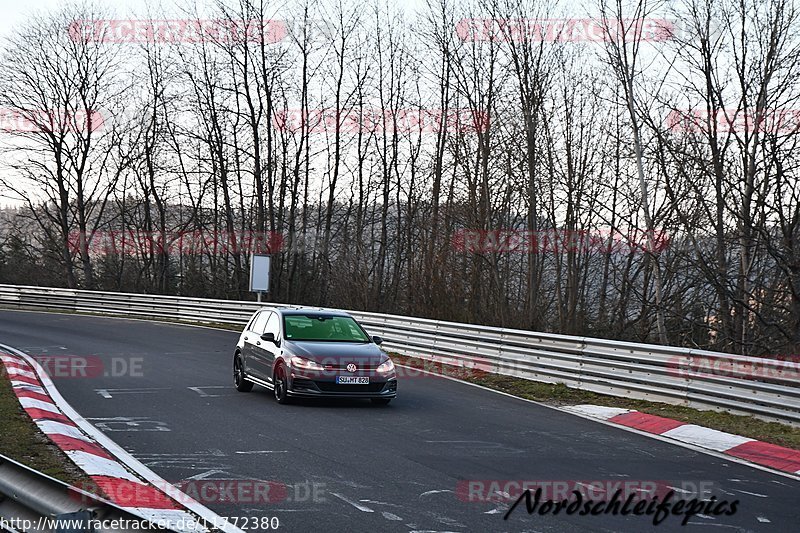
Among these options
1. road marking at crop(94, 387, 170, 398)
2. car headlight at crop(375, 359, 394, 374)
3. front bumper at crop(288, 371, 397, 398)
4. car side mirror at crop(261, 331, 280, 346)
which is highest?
car side mirror at crop(261, 331, 280, 346)

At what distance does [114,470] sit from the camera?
8.23 m

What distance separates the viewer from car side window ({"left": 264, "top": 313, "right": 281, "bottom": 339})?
14.7 m

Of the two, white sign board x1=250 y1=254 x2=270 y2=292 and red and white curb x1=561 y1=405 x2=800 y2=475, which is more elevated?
white sign board x1=250 y1=254 x2=270 y2=292

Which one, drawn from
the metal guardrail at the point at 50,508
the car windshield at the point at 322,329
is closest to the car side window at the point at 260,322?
the car windshield at the point at 322,329

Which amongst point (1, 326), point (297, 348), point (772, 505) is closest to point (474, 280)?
point (1, 326)

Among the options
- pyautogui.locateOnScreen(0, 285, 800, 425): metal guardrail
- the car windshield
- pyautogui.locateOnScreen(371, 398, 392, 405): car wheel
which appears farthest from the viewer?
the car windshield

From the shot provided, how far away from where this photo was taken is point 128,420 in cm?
1151

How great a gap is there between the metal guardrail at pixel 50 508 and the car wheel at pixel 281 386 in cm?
799

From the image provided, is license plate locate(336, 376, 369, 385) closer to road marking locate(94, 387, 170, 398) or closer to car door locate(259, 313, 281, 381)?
car door locate(259, 313, 281, 381)

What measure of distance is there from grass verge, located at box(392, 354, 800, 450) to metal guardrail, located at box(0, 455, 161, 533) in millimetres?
8853

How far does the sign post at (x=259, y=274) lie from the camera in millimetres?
31328

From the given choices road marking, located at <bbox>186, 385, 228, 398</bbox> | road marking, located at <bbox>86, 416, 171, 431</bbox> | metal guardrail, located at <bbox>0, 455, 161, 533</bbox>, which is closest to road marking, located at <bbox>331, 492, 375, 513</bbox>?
metal guardrail, located at <bbox>0, 455, 161, 533</bbox>

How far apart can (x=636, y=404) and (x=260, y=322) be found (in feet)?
21.1

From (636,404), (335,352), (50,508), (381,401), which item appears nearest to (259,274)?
(381,401)
